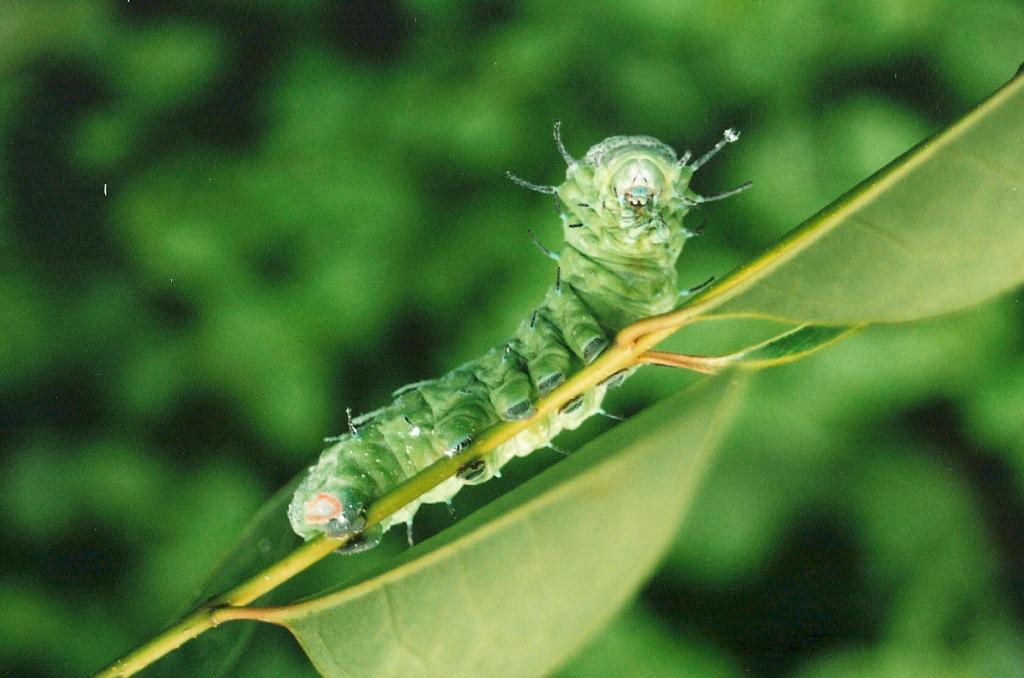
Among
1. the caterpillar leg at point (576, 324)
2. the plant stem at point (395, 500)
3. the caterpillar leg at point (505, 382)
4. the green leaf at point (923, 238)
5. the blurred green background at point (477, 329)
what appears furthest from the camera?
the blurred green background at point (477, 329)

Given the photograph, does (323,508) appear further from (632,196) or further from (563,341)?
(632,196)

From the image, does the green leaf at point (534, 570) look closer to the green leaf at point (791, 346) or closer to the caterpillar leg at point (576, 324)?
the green leaf at point (791, 346)

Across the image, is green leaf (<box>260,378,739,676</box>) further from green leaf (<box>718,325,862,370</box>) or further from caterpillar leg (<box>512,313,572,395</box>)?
caterpillar leg (<box>512,313,572,395</box>)

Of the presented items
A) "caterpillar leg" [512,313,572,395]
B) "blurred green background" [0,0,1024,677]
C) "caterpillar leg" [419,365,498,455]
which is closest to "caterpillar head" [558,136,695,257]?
"caterpillar leg" [512,313,572,395]

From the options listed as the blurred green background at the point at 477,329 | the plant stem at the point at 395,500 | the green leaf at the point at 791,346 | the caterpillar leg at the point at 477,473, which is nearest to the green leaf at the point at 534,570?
the plant stem at the point at 395,500

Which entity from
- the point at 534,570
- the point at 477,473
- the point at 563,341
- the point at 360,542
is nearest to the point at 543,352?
the point at 563,341

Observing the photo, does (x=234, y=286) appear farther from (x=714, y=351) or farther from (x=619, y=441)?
(x=619, y=441)
